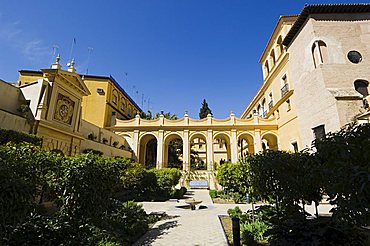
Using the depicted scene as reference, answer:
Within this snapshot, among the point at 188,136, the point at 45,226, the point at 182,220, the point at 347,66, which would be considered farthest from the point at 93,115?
the point at 347,66

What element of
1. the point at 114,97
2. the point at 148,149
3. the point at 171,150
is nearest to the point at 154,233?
the point at 114,97

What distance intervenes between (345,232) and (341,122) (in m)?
12.6

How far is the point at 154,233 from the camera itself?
7.18 m

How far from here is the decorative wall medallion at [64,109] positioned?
521 inches

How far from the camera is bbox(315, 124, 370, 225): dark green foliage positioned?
7.09 feet

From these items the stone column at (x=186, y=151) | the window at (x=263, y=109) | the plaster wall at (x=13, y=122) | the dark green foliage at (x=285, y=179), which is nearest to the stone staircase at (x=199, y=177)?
the stone column at (x=186, y=151)

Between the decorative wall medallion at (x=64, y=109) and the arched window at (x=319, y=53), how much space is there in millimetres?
20292

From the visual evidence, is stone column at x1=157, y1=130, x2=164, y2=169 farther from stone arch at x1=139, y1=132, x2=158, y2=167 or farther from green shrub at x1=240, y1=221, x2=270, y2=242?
green shrub at x1=240, y1=221, x2=270, y2=242

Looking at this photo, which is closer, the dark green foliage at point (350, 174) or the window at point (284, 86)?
the dark green foliage at point (350, 174)

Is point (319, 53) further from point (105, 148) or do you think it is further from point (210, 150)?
point (105, 148)

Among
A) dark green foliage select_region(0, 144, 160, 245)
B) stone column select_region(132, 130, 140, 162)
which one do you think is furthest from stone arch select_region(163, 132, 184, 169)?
dark green foliage select_region(0, 144, 160, 245)

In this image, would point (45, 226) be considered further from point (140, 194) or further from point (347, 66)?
point (347, 66)

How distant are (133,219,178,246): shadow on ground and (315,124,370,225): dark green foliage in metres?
5.46

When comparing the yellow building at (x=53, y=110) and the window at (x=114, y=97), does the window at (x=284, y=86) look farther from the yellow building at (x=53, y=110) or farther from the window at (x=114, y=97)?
the window at (x=114, y=97)
